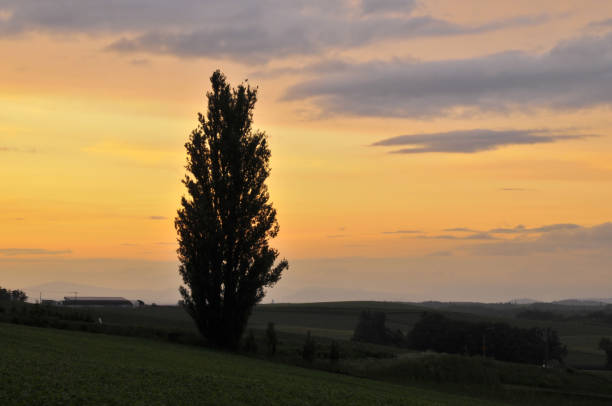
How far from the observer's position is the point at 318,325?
597 ft

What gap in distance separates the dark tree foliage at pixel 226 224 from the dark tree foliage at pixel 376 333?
76204mm

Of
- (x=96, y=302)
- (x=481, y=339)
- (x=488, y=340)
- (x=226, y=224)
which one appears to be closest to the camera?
(x=226, y=224)

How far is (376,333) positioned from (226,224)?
265ft

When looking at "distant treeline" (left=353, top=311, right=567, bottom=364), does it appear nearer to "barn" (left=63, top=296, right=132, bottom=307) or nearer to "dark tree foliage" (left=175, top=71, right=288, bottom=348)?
"dark tree foliage" (left=175, top=71, right=288, bottom=348)

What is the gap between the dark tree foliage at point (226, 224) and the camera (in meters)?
54.7

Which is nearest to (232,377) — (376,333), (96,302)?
(376,333)

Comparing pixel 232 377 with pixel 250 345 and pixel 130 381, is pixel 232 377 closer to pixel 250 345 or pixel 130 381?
pixel 130 381

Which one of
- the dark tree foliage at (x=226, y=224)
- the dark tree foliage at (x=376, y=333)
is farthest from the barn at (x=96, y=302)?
the dark tree foliage at (x=226, y=224)

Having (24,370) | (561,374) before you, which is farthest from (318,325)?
(24,370)

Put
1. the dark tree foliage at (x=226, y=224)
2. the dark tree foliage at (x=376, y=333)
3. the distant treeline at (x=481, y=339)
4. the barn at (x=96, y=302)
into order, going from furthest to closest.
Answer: the barn at (x=96, y=302) → the dark tree foliage at (x=376, y=333) → the distant treeline at (x=481, y=339) → the dark tree foliage at (x=226, y=224)

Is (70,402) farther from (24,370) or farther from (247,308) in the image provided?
(247,308)

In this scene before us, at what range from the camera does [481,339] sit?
368 ft

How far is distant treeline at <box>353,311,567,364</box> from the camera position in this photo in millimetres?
109625

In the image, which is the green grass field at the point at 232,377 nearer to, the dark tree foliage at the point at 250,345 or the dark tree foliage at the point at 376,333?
the dark tree foliage at the point at 250,345
